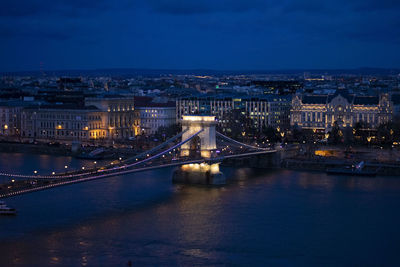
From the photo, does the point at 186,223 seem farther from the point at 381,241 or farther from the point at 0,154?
the point at 0,154

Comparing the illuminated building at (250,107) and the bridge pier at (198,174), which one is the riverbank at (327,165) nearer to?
the bridge pier at (198,174)

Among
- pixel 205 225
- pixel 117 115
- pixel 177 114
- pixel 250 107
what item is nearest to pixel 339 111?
pixel 250 107

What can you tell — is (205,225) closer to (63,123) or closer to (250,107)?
(63,123)

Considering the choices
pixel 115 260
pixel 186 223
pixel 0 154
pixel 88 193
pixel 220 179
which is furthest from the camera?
pixel 0 154

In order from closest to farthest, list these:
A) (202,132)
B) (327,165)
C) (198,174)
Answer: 1. (198,174)
2. (202,132)
3. (327,165)

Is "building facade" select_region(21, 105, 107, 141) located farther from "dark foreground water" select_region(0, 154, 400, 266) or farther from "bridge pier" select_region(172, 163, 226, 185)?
"dark foreground water" select_region(0, 154, 400, 266)

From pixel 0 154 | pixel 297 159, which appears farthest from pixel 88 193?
pixel 0 154
